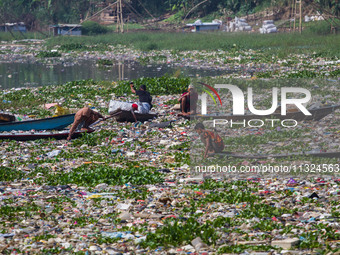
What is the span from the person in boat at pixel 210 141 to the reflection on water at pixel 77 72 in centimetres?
1400

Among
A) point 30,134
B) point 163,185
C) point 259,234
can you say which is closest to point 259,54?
point 30,134

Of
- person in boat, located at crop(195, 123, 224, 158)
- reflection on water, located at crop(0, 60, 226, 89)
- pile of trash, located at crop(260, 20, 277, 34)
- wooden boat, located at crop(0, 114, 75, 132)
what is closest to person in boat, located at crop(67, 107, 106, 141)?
wooden boat, located at crop(0, 114, 75, 132)

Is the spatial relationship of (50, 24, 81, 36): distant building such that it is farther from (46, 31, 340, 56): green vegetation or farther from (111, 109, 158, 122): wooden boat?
(111, 109, 158, 122): wooden boat

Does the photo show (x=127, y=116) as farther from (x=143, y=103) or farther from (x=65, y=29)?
(x=65, y=29)

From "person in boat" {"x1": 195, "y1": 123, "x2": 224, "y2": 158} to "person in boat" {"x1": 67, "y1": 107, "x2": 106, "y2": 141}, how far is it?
3.39 metres

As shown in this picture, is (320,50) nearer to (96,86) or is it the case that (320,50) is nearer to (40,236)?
(96,86)

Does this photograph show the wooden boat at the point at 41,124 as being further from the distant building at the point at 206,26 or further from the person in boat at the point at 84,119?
the distant building at the point at 206,26

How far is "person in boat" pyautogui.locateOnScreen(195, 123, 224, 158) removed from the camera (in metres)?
8.84

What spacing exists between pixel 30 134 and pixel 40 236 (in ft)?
19.4

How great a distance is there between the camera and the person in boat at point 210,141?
8.84 m

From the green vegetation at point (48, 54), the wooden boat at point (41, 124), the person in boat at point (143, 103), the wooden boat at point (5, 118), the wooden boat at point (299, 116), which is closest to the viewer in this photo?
the wooden boat at point (299, 116)

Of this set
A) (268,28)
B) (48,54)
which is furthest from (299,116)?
(48,54)

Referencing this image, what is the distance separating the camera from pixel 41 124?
39.0 ft

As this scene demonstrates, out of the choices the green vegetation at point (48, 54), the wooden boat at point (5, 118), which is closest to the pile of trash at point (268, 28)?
the green vegetation at point (48, 54)
